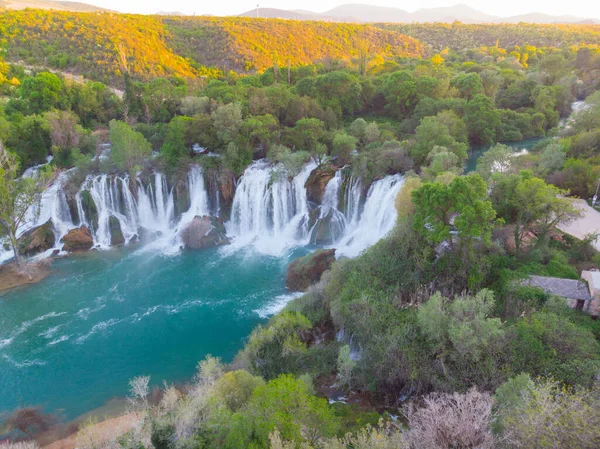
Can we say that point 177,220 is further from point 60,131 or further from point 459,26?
point 459,26

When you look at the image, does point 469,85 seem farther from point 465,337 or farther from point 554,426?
point 554,426

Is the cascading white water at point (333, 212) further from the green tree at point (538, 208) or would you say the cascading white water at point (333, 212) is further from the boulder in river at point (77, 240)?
the boulder in river at point (77, 240)

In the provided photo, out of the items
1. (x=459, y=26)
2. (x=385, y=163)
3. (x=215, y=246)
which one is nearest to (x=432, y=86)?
(x=385, y=163)

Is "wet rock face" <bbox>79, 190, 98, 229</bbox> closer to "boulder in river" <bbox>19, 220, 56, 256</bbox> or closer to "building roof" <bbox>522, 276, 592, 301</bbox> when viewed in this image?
"boulder in river" <bbox>19, 220, 56, 256</bbox>

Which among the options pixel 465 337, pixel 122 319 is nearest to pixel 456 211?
pixel 465 337

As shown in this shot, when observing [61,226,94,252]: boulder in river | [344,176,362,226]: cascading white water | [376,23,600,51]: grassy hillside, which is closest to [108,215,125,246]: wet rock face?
[61,226,94,252]: boulder in river
